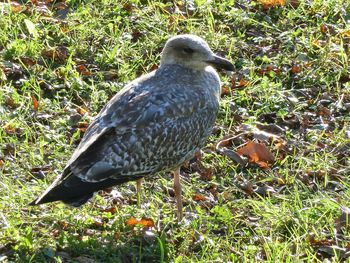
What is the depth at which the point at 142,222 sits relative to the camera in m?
6.21

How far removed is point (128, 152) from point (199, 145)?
627mm

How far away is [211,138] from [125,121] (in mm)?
1407

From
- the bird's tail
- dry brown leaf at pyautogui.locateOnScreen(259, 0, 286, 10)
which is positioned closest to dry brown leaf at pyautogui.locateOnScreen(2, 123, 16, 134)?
the bird's tail

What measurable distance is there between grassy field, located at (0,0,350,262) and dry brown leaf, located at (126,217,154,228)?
29 millimetres

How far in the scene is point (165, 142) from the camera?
6.22m

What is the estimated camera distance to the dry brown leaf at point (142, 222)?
20.4 ft

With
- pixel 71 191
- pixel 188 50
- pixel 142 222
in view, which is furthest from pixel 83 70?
pixel 71 191

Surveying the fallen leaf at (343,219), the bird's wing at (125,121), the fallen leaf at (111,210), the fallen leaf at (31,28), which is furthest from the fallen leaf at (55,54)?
the fallen leaf at (343,219)

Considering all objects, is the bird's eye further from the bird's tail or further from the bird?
the bird's tail

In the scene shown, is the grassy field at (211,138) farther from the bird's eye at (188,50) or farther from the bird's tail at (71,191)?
the bird's eye at (188,50)

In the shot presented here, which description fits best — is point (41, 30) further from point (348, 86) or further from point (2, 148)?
point (348, 86)

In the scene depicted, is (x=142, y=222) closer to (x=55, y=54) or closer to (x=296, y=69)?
(x=55, y=54)

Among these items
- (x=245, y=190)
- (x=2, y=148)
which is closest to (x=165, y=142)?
(x=245, y=190)

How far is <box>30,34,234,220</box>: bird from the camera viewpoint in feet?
19.4
